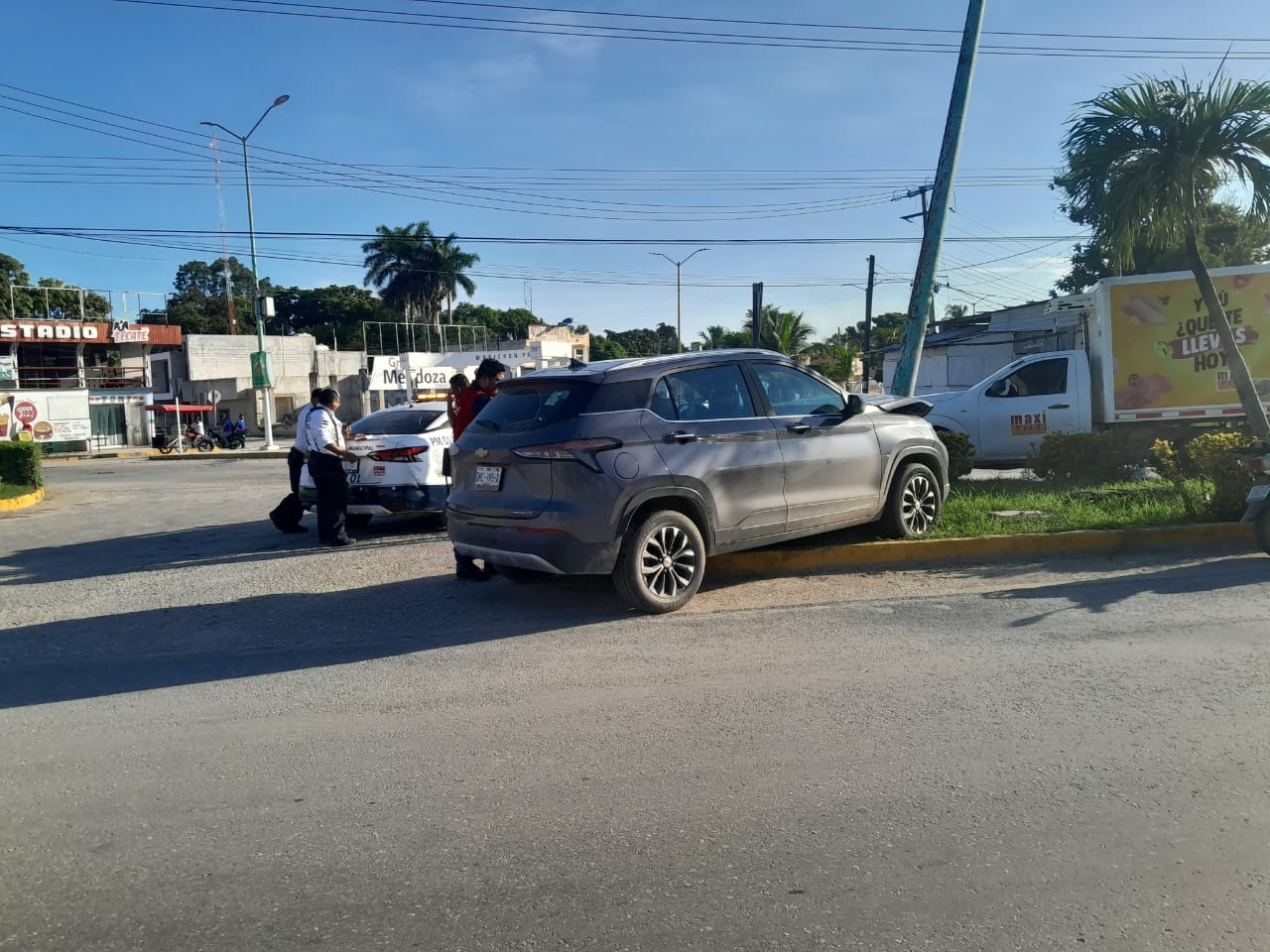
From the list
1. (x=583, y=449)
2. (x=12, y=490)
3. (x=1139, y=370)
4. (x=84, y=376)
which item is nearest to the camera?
(x=583, y=449)

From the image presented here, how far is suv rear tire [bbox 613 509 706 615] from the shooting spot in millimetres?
6461

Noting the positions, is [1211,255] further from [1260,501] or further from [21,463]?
[21,463]

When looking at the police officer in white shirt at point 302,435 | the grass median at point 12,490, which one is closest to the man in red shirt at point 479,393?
the police officer in white shirt at point 302,435

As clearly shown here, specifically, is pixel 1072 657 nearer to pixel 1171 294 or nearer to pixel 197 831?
pixel 197 831

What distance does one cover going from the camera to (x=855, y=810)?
3.66 meters

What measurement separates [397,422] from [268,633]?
4498 mm

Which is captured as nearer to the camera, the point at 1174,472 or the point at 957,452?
the point at 1174,472

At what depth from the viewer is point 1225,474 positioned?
28.6ft

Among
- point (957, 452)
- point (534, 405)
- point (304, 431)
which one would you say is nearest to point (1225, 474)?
point (957, 452)

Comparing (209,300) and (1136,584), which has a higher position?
(209,300)

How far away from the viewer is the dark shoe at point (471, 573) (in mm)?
7586

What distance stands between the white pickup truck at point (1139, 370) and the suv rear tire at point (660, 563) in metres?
8.12

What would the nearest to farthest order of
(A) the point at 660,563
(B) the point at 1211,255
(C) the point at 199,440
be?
(A) the point at 660,563 → (B) the point at 1211,255 → (C) the point at 199,440

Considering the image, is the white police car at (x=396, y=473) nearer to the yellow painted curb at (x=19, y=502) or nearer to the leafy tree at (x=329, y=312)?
the yellow painted curb at (x=19, y=502)
